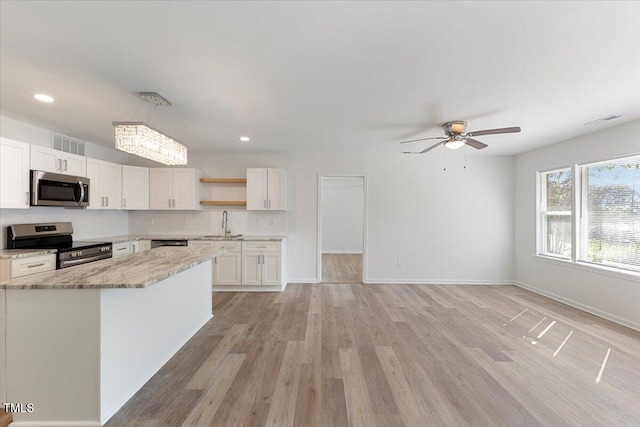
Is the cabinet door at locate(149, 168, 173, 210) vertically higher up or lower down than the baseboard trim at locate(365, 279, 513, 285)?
higher up

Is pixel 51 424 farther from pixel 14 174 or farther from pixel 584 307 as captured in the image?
pixel 584 307

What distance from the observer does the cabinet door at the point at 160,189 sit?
4898mm

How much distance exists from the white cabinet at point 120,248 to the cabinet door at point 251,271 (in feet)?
5.91

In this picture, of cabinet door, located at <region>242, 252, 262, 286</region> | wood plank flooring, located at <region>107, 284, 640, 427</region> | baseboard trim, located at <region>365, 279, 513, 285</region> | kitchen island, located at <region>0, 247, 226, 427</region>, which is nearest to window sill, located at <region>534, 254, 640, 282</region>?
wood plank flooring, located at <region>107, 284, 640, 427</region>

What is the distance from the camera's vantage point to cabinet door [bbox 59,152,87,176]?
361 cm

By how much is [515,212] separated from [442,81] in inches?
165

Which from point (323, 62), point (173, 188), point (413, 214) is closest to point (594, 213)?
point (413, 214)

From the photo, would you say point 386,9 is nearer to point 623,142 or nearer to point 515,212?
point 623,142

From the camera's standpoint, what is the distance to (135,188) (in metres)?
4.73

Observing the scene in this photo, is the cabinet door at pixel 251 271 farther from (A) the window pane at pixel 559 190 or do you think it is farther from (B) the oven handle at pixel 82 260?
(A) the window pane at pixel 559 190

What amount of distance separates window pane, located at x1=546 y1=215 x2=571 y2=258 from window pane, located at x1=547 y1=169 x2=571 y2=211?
17cm

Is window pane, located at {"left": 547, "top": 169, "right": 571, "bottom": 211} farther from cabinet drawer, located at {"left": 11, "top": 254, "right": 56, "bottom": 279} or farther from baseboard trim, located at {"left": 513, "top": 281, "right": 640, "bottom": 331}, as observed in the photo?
cabinet drawer, located at {"left": 11, "top": 254, "right": 56, "bottom": 279}

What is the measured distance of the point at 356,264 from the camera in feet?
24.4

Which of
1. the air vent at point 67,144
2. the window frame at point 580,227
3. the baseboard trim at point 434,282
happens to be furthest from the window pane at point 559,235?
the air vent at point 67,144
